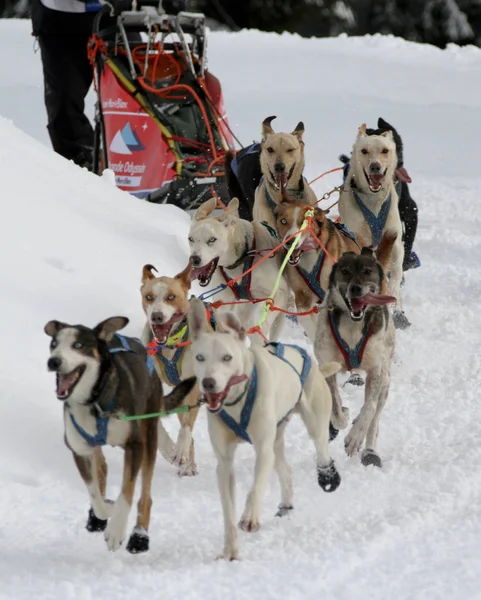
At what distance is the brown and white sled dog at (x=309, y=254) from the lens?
16.0 feet

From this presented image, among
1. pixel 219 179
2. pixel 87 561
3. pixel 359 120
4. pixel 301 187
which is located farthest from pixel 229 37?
pixel 87 561

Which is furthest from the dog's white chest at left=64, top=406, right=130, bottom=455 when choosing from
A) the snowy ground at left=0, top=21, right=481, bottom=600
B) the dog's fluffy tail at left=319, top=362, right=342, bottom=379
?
the dog's fluffy tail at left=319, top=362, right=342, bottom=379

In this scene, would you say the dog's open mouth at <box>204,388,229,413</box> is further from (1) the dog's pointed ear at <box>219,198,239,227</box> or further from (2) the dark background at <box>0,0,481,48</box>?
(2) the dark background at <box>0,0,481,48</box>

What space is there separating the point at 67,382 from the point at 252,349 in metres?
0.66

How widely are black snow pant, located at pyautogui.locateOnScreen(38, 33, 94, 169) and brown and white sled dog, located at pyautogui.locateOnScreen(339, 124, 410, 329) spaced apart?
7.94 feet

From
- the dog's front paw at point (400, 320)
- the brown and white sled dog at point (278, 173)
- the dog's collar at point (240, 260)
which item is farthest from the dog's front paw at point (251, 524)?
the dog's front paw at point (400, 320)

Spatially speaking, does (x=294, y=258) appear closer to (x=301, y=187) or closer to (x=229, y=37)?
(x=301, y=187)

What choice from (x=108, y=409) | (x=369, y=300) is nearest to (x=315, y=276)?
(x=369, y=300)

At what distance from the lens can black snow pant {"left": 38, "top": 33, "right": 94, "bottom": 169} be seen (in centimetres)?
706

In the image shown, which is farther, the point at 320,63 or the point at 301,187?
the point at 320,63

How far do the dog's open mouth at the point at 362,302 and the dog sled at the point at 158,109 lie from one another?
2.83 metres

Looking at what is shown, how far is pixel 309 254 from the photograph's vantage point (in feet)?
16.1

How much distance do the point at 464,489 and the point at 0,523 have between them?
1.53m

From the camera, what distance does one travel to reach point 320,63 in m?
12.6
